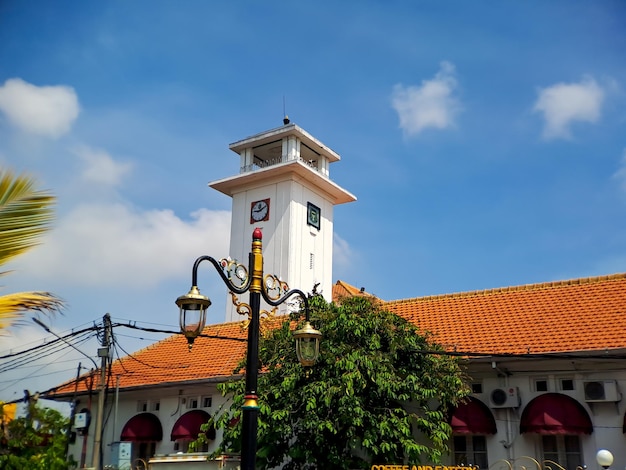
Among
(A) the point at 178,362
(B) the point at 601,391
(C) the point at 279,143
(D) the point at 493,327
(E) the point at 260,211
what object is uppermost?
(C) the point at 279,143

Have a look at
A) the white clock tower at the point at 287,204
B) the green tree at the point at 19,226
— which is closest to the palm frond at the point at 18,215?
the green tree at the point at 19,226

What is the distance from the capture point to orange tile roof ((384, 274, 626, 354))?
1641 centimetres

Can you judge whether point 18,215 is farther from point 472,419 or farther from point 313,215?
point 313,215

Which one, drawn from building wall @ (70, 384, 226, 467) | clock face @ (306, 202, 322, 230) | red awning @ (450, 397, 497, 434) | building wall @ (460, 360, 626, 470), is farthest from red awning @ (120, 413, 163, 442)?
clock face @ (306, 202, 322, 230)

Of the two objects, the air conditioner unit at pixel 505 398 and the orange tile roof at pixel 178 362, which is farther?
the orange tile roof at pixel 178 362

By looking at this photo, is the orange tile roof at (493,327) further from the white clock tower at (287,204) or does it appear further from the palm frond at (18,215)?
the palm frond at (18,215)

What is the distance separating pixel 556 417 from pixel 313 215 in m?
20.7

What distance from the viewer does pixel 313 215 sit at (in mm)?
34469

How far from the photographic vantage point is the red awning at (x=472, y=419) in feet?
52.7

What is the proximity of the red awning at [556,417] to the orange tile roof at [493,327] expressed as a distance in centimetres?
121

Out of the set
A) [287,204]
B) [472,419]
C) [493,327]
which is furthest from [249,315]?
[287,204]

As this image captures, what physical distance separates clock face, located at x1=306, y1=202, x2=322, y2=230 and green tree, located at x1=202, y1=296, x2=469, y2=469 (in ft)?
58.8

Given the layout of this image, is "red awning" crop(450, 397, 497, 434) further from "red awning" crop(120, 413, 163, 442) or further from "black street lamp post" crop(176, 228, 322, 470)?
"red awning" crop(120, 413, 163, 442)

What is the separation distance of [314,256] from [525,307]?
16195mm
